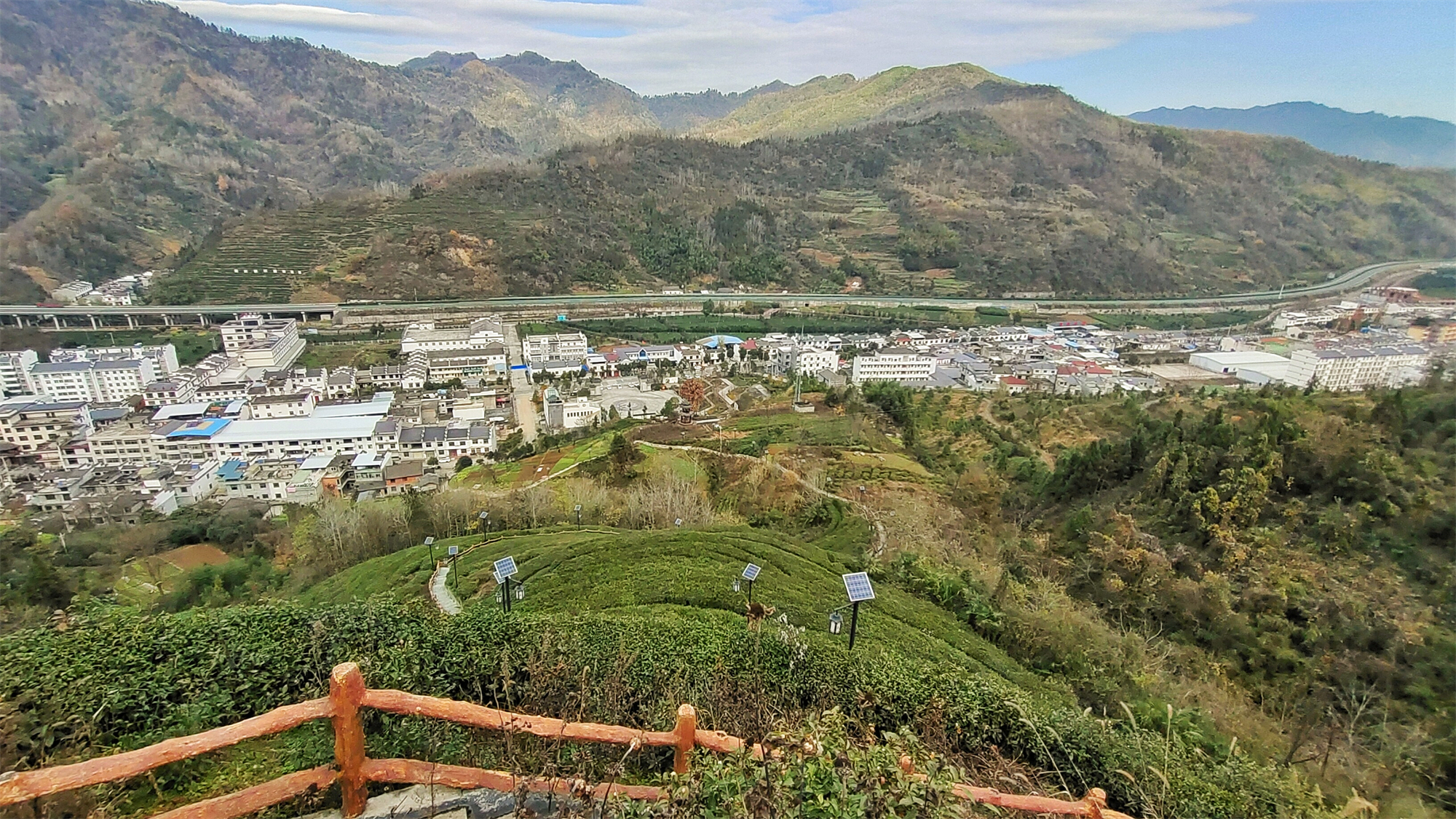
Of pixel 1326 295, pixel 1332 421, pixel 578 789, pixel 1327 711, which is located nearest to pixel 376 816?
pixel 578 789

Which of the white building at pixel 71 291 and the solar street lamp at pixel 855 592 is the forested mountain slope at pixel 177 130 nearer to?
the white building at pixel 71 291

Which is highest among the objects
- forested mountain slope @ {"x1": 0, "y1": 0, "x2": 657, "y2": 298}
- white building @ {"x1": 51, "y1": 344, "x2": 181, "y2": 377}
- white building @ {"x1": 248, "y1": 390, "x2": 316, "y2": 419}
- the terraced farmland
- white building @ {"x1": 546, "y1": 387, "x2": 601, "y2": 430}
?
forested mountain slope @ {"x1": 0, "y1": 0, "x2": 657, "y2": 298}

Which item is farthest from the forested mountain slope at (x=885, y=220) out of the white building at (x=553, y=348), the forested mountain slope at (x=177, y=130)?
the forested mountain slope at (x=177, y=130)

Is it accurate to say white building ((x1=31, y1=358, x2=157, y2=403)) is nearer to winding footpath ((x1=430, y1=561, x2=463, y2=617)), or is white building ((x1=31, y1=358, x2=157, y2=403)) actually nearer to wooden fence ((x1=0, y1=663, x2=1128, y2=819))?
winding footpath ((x1=430, y1=561, x2=463, y2=617))

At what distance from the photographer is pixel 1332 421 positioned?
1256 cm

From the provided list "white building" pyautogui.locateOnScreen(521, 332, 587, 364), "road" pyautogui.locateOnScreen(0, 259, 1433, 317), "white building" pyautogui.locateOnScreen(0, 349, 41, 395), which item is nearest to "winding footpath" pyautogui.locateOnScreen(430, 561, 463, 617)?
"white building" pyautogui.locateOnScreen(521, 332, 587, 364)

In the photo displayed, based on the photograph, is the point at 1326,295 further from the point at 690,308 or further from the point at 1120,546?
the point at 1120,546

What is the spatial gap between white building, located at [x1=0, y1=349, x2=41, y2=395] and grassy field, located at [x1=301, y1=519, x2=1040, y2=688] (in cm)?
3546

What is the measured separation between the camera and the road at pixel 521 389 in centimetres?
3150

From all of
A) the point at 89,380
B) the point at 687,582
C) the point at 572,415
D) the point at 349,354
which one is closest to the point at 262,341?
the point at 349,354

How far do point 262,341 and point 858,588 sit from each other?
45.2 m

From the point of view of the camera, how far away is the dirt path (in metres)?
15.6

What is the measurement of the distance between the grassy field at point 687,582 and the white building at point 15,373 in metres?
35.5

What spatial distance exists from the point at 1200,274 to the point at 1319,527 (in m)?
69.5
